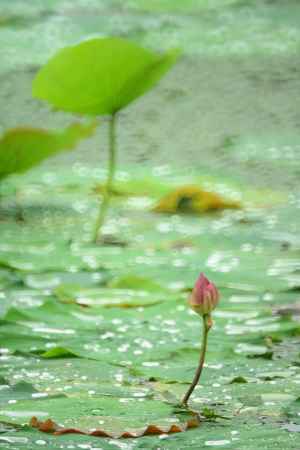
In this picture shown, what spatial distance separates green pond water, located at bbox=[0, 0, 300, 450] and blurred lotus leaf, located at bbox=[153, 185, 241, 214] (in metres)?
0.02

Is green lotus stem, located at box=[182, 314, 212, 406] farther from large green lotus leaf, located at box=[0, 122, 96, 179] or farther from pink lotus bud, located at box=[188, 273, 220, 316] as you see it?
large green lotus leaf, located at box=[0, 122, 96, 179]

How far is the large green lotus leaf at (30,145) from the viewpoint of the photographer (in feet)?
5.44

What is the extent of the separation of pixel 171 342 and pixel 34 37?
2519 mm

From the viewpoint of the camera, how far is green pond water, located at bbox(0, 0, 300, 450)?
3.25 feet

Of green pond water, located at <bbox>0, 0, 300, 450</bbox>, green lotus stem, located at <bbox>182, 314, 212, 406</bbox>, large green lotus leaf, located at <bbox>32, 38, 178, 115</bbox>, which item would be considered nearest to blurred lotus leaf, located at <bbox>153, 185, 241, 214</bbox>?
green pond water, located at <bbox>0, 0, 300, 450</bbox>

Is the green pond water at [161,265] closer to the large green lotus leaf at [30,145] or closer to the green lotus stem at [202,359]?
the green lotus stem at [202,359]

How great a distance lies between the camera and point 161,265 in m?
1.61

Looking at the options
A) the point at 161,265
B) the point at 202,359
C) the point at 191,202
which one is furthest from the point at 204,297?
the point at 191,202

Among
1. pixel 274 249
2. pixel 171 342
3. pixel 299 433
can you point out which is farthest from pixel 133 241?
pixel 299 433

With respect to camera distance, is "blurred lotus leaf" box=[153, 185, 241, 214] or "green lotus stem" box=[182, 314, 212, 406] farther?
"blurred lotus leaf" box=[153, 185, 241, 214]

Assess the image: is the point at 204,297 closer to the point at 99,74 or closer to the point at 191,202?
the point at 99,74

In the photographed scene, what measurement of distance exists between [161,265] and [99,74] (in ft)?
0.97

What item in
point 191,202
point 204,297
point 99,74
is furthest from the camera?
point 191,202

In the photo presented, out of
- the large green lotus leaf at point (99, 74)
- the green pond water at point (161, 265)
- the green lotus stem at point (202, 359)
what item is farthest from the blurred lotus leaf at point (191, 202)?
the green lotus stem at point (202, 359)
